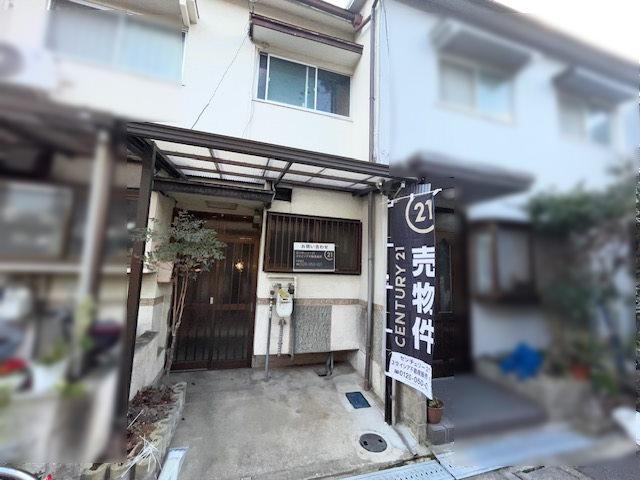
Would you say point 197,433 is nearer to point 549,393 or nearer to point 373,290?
point 373,290

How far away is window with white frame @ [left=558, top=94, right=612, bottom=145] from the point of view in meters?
0.62

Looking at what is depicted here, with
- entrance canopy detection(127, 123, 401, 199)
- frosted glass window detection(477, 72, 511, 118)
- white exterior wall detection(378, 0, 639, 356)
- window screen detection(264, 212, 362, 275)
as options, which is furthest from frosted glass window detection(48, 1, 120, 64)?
window screen detection(264, 212, 362, 275)

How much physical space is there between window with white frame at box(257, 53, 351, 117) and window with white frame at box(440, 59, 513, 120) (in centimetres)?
601

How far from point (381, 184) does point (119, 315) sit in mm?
4658

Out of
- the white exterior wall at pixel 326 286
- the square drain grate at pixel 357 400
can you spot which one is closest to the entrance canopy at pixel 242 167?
the white exterior wall at pixel 326 286

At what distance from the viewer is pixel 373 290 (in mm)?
5367

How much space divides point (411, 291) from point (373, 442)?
2166 millimetres

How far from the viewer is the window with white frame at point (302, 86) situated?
6.00 m

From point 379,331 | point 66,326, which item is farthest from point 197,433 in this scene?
point 66,326

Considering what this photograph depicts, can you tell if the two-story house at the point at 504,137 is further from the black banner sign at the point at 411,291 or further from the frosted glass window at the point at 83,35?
the black banner sign at the point at 411,291

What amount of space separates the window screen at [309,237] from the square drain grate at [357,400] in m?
2.31

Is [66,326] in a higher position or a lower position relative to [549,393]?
higher

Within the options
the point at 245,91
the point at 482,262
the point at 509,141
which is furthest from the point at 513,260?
the point at 245,91

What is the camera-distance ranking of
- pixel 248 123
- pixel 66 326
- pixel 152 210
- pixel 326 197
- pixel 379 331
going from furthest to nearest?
pixel 326 197, pixel 248 123, pixel 379 331, pixel 152 210, pixel 66 326
